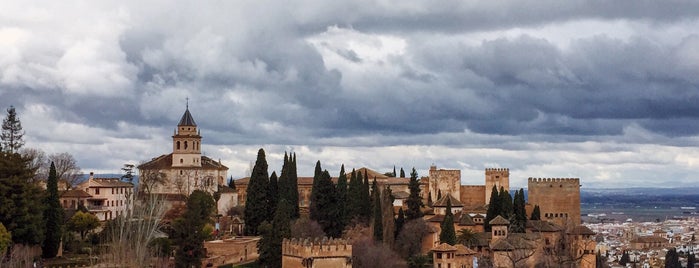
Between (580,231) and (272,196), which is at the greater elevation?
(272,196)

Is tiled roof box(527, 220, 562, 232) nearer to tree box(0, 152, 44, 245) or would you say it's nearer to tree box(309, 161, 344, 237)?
tree box(309, 161, 344, 237)

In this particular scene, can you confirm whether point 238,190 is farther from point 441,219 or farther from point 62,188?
point 441,219

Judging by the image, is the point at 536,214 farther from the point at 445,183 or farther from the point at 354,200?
the point at 354,200

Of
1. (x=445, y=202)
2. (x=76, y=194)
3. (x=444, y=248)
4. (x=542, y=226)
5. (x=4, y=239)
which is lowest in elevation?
(x=444, y=248)

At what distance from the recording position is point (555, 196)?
83062 millimetres

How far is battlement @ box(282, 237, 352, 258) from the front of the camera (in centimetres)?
4762

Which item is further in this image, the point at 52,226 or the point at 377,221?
the point at 377,221

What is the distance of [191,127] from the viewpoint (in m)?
76.2

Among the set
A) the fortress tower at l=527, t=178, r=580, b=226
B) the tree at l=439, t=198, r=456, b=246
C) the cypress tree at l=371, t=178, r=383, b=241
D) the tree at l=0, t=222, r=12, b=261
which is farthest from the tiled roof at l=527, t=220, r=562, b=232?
the tree at l=0, t=222, r=12, b=261

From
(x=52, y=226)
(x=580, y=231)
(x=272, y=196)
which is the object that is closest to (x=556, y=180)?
(x=580, y=231)

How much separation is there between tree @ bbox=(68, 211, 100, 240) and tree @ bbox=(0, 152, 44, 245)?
32.2 feet

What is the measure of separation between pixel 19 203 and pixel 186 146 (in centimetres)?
2940

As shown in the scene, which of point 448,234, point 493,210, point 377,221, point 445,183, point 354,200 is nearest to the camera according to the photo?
point 377,221

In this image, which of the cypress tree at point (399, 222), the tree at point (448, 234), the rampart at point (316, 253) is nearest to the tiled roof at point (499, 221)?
the tree at point (448, 234)
